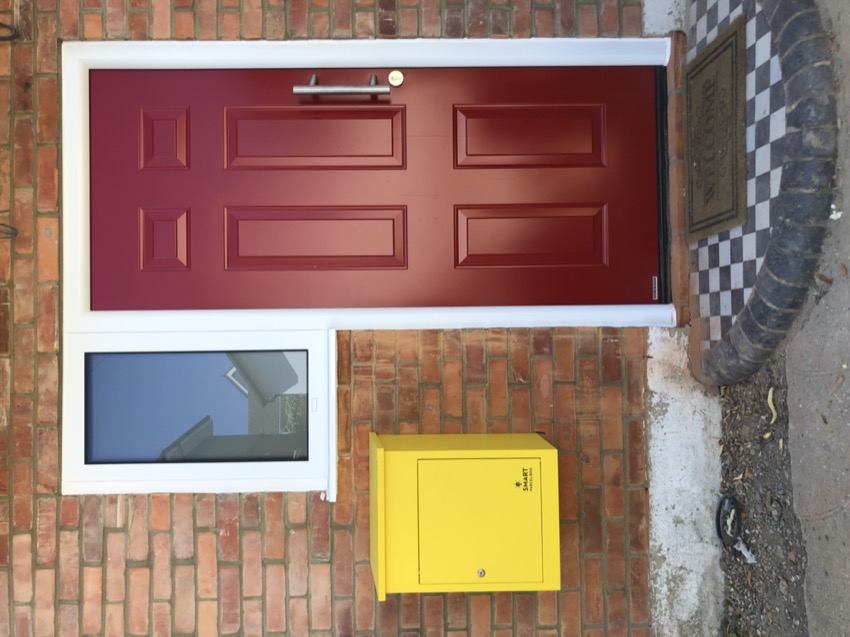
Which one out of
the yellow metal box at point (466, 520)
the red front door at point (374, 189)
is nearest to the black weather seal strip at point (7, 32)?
the red front door at point (374, 189)

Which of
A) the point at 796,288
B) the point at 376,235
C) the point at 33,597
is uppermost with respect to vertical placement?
the point at 376,235

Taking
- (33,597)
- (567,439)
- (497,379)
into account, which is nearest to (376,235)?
(497,379)

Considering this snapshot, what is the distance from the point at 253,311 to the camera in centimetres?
318

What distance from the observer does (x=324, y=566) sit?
3068 mm

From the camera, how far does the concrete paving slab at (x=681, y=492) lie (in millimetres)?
3111

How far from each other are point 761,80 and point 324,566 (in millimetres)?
2770

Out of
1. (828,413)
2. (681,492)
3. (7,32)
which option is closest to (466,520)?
(681,492)

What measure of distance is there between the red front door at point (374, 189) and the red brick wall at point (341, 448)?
21 centimetres

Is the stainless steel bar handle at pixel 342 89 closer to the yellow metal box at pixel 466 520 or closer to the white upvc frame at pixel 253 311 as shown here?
the white upvc frame at pixel 253 311

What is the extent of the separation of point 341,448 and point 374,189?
1244mm

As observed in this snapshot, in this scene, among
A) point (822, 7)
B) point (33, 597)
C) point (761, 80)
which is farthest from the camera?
point (33, 597)

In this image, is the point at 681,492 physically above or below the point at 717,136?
below

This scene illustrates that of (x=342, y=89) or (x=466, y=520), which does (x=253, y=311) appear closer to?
(x=342, y=89)

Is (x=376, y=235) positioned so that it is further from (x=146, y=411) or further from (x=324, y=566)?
(x=324, y=566)
